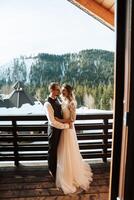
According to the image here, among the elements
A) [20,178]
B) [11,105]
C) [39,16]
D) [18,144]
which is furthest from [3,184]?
[39,16]

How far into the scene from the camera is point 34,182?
13.1ft

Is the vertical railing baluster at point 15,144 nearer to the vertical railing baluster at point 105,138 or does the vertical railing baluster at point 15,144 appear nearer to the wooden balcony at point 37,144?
the wooden balcony at point 37,144

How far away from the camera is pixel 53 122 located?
3.80 metres

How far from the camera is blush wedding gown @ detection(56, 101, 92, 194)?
12.6 ft

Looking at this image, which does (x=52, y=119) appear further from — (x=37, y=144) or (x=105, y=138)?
(x=105, y=138)

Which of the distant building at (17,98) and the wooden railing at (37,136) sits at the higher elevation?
the distant building at (17,98)

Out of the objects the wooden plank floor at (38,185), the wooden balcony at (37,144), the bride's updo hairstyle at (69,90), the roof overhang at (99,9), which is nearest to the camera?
the wooden plank floor at (38,185)

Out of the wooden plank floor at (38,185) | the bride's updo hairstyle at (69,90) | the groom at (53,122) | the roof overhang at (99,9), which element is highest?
the roof overhang at (99,9)

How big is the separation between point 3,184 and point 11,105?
1.28m

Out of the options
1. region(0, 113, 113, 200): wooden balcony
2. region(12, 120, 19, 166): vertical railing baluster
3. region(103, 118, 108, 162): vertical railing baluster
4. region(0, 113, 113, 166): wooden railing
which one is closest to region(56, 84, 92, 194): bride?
region(0, 113, 113, 200): wooden balcony

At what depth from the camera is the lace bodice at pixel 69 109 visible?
383 centimetres

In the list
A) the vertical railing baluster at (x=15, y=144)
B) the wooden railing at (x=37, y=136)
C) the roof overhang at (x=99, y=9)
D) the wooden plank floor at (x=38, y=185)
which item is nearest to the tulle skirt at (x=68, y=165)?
the wooden plank floor at (x=38, y=185)

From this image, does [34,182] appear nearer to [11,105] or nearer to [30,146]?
[30,146]

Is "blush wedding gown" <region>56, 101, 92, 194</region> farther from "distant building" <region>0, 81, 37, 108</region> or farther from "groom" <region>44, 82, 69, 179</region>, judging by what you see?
"distant building" <region>0, 81, 37, 108</region>
